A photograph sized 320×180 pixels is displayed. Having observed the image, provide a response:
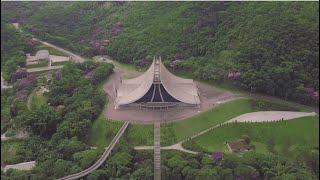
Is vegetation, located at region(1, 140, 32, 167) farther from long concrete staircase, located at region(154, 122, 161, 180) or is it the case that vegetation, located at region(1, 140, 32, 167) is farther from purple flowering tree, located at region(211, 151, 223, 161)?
purple flowering tree, located at region(211, 151, 223, 161)

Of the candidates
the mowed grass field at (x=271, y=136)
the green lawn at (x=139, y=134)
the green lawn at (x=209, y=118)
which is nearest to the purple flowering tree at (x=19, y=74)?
the green lawn at (x=139, y=134)

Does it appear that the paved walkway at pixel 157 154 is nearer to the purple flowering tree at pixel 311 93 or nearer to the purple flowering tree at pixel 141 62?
the purple flowering tree at pixel 141 62

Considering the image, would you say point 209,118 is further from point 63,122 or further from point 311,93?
point 63,122

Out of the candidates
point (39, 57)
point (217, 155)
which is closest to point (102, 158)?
point (217, 155)

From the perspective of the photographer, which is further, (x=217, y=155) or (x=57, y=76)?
(x=57, y=76)

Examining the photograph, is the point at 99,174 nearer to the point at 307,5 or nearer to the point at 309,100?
the point at 309,100

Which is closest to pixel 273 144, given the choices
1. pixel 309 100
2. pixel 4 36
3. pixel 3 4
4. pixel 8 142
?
pixel 309 100
